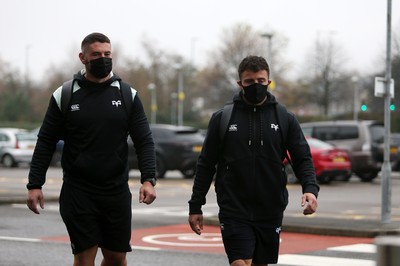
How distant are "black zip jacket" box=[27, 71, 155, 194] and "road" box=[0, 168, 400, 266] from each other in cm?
364

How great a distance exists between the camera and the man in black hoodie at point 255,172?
18.4 feet

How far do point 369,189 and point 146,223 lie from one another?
11.5 metres

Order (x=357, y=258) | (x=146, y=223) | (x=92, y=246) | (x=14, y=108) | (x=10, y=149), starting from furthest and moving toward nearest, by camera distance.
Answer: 1. (x=14, y=108)
2. (x=10, y=149)
3. (x=146, y=223)
4. (x=357, y=258)
5. (x=92, y=246)

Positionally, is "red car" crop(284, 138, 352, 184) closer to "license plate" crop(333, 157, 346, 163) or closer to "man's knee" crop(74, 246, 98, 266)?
"license plate" crop(333, 157, 346, 163)

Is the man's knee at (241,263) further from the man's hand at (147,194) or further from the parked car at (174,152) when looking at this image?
the parked car at (174,152)

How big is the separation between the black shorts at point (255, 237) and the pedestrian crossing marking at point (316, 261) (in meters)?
3.71

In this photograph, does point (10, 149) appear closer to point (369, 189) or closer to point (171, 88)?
point (369, 189)

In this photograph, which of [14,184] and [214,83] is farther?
[214,83]

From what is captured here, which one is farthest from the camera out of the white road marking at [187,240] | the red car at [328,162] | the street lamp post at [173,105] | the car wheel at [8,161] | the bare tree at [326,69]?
the street lamp post at [173,105]

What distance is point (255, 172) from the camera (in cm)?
563

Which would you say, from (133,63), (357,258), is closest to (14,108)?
(133,63)

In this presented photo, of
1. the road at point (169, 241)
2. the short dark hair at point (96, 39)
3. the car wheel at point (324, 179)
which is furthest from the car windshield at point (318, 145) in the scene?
the short dark hair at point (96, 39)

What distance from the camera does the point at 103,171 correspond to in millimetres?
5684

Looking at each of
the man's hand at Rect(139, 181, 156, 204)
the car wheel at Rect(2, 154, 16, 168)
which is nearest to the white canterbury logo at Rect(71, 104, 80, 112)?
the man's hand at Rect(139, 181, 156, 204)
